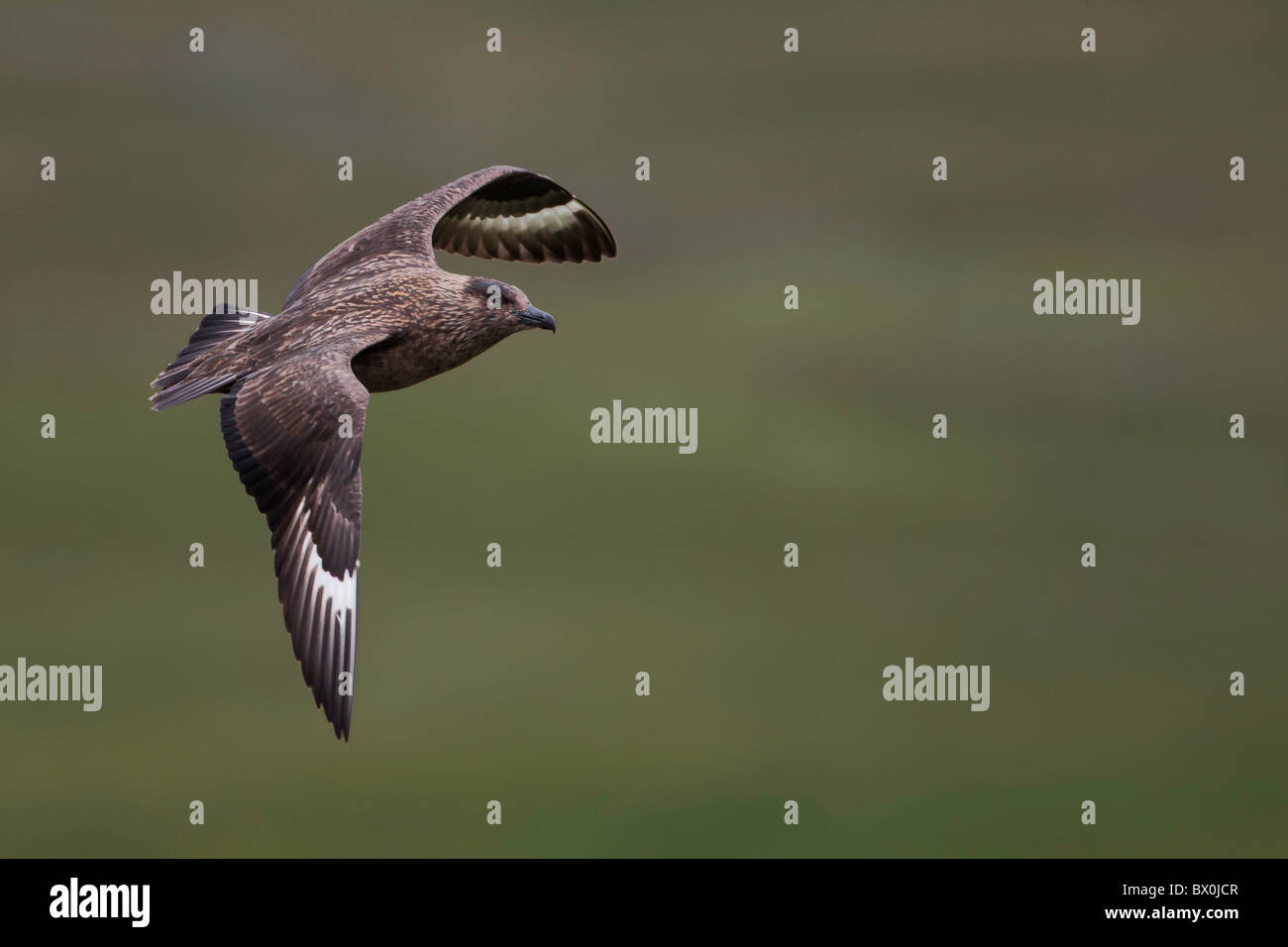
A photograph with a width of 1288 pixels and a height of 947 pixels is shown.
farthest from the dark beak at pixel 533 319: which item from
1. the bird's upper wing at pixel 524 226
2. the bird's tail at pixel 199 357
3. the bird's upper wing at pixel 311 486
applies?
the bird's upper wing at pixel 524 226

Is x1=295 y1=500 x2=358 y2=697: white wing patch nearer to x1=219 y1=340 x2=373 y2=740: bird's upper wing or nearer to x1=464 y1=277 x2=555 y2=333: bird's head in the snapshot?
x1=219 y1=340 x2=373 y2=740: bird's upper wing

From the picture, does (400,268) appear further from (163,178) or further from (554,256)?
(163,178)

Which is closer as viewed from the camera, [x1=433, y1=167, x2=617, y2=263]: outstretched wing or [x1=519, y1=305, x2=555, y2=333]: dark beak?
[x1=519, y1=305, x2=555, y2=333]: dark beak

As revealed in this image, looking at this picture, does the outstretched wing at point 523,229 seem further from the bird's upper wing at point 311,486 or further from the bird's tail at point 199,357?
the bird's upper wing at point 311,486

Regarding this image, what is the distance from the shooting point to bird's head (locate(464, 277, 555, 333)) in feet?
47.3

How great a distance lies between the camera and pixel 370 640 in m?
61.3

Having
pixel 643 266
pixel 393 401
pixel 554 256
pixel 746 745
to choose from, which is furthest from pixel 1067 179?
pixel 554 256

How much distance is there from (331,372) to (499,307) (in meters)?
1.60

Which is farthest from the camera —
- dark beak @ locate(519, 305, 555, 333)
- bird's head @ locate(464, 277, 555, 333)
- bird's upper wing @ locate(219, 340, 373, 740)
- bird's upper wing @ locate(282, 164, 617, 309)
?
bird's upper wing @ locate(282, 164, 617, 309)

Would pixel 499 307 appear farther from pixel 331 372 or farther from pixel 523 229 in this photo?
pixel 523 229

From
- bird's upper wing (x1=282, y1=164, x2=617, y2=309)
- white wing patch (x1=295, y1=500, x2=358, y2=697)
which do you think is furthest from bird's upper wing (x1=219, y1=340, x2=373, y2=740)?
bird's upper wing (x1=282, y1=164, x2=617, y2=309)

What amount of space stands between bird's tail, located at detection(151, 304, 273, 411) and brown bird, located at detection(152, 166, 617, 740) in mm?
13

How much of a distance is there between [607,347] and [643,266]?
5799 millimetres

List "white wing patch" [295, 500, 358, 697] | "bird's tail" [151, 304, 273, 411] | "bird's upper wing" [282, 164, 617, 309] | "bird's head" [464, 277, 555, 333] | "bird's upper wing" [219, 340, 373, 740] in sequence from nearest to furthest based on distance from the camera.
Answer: "white wing patch" [295, 500, 358, 697] < "bird's upper wing" [219, 340, 373, 740] < "bird's tail" [151, 304, 273, 411] < "bird's head" [464, 277, 555, 333] < "bird's upper wing" [282, 164, 617, 309]
